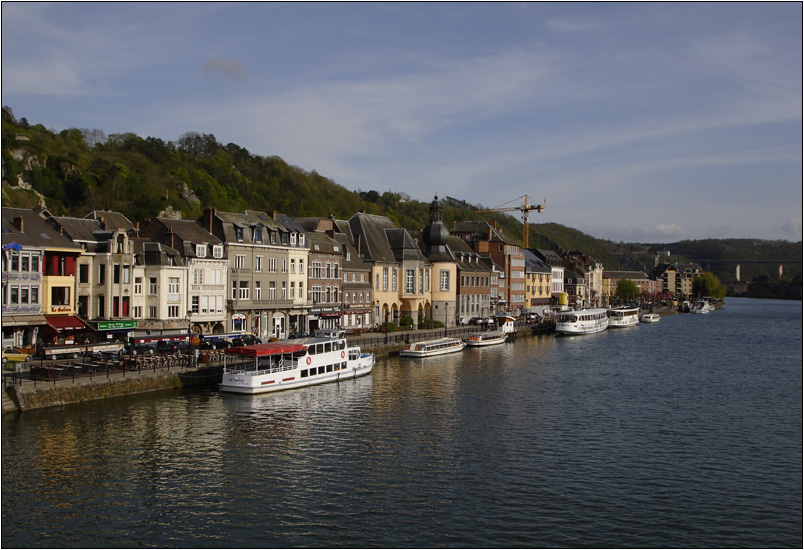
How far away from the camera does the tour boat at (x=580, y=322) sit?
338ft

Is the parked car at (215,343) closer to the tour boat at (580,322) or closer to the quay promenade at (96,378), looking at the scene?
the quay promenade at (96,378)

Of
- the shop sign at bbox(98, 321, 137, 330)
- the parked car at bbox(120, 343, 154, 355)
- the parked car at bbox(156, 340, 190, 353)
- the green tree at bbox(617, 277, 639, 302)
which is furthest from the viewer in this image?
the green tree at bbox(617, 277, 639, 302)

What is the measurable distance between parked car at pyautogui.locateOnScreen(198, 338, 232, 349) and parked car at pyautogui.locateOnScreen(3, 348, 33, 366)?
13000 millimetres

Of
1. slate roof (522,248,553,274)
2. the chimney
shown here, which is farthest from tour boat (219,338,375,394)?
slate roof (522,248,553,274)

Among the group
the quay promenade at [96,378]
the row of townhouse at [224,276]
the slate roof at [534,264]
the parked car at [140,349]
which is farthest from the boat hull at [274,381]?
the slate roof at [534,264]

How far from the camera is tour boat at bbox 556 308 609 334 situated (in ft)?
338

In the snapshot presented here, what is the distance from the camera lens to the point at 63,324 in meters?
51.8

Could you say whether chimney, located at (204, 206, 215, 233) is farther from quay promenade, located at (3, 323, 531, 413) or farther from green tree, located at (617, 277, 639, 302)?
green tree, located at (617, 277, 639, 302)

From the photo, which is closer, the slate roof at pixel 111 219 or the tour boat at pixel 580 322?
the slate roof at pixel 111 219

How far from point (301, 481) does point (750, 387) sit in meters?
37.1

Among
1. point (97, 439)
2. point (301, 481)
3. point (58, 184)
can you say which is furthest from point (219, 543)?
point (58, 184)

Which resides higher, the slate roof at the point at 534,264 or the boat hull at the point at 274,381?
the slate roof at the point at 534,264

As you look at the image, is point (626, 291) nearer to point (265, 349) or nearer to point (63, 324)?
point (265, 349)

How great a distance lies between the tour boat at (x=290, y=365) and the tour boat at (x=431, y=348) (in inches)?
464
